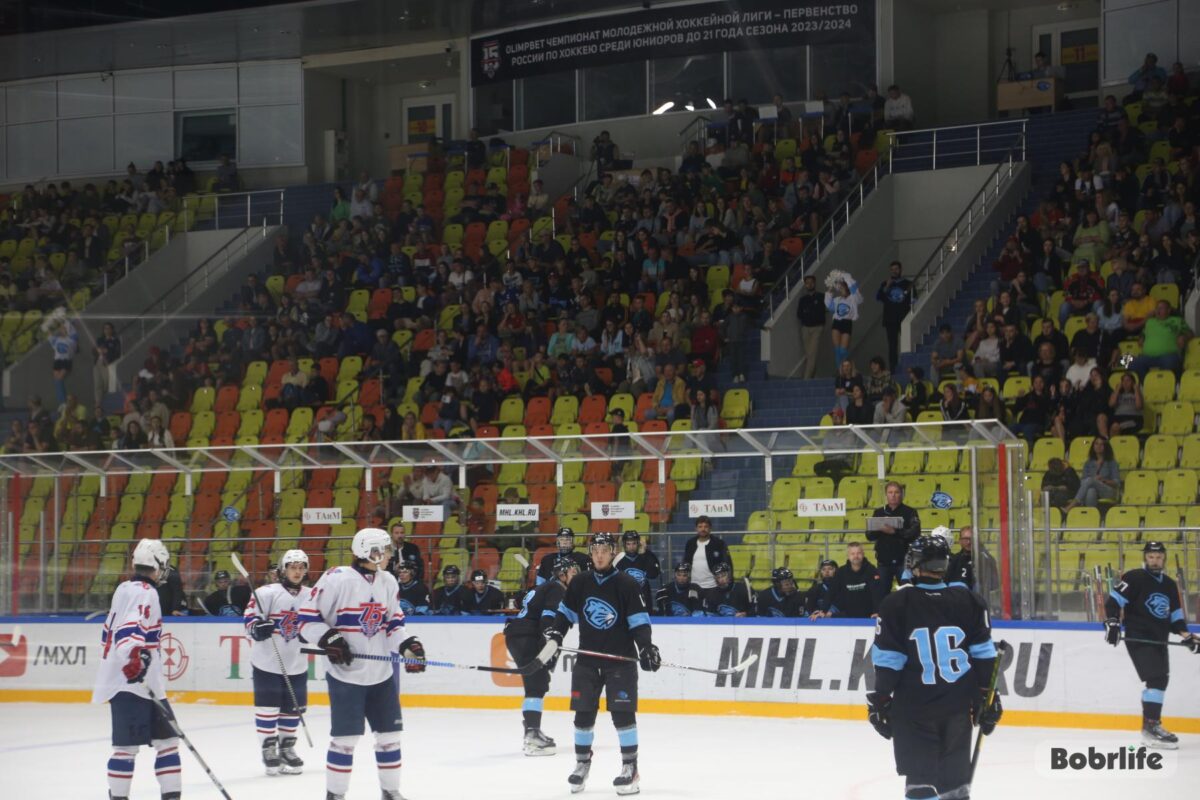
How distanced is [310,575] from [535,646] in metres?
3.91

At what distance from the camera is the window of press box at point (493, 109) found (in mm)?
26531

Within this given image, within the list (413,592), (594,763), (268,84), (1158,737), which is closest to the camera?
(1158,737)

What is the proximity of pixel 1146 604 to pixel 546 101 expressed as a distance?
1675 cm

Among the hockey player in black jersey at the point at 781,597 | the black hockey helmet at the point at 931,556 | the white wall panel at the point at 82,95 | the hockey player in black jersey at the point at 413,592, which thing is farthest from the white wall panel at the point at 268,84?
the black hockey helmet at the point at 931,556

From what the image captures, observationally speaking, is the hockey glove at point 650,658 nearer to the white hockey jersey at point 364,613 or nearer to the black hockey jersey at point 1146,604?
the white hockey jersey at point 364,613

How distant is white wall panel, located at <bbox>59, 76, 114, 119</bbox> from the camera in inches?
359

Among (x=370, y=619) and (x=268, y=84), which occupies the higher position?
(x=268, y=84)

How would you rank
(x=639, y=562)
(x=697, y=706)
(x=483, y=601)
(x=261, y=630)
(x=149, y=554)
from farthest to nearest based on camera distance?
(x=483, y=601), (x=639, y=562), (x=697, y=706), (x=261, y=630), (x=149, y=554)

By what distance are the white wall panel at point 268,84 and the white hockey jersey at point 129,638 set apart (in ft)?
35.3

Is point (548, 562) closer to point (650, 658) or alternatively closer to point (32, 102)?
point (650, 658)

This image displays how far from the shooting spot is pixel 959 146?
22.5 metres

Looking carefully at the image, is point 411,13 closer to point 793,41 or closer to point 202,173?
point 202,173

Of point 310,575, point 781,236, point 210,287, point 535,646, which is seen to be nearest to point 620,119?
point 781,236

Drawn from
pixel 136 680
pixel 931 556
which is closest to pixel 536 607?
pixel 136 680
